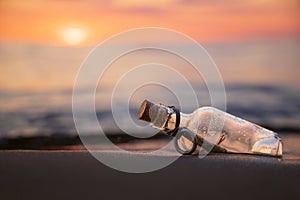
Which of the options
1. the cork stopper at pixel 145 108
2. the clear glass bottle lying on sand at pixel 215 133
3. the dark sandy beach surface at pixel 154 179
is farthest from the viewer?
the clear glass bottle lying on sand at pixel 215 133

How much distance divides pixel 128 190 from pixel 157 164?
36 centimetres

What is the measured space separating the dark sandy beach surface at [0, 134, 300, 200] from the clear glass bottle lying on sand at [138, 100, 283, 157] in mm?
56

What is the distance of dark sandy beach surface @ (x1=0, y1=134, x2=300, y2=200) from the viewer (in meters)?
1.96

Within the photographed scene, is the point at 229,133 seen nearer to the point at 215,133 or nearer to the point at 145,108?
the point at 215,133

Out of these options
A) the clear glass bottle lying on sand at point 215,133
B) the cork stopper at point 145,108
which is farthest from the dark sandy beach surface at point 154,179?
the cork stopper at point 145,108

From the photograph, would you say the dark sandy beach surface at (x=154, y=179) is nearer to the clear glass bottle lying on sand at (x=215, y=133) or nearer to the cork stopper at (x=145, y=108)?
the clear glass bottle lying on sand at (x=215, y=133)

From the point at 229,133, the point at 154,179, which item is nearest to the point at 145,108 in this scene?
the point at 154,179

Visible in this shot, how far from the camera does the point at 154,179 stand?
213 cm

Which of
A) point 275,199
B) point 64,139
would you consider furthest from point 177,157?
point 64,139

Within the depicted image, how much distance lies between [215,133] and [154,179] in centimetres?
45

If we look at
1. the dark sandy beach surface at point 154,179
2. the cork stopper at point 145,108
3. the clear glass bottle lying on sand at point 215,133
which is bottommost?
the dark sandy beach surface at point 154,179

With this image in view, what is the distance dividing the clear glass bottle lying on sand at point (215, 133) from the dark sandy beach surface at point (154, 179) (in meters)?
0.06

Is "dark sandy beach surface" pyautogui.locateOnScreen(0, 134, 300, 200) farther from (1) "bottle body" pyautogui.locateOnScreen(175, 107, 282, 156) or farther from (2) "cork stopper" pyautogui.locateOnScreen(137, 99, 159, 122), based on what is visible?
(2) "cork stopper" pyautogui.locateOnScreen(137, 99, 159, 122)

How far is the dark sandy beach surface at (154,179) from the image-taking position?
1.96 m
